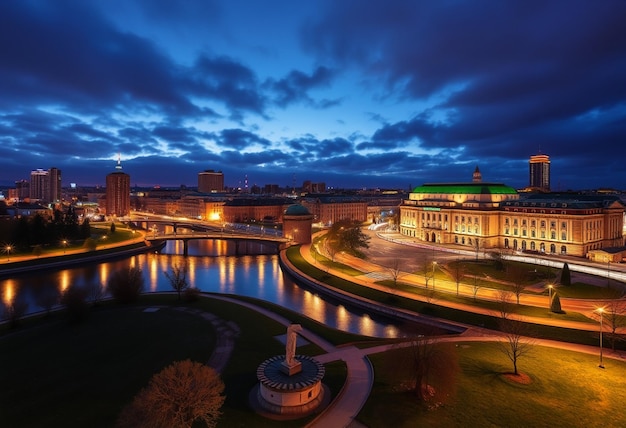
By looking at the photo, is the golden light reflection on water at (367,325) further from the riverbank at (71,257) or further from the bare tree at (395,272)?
the riverbank at (71,257)

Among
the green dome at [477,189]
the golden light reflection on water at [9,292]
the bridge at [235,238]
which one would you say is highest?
the green dome at [477,189]

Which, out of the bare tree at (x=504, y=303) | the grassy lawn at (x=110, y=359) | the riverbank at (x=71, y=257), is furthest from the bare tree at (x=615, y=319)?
the riverbank at (x=71, y=257)

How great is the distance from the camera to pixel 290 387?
22.3 m

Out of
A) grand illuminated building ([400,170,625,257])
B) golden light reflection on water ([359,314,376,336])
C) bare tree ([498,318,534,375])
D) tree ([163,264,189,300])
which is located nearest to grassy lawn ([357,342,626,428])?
bare tree ([498,318,534,375])

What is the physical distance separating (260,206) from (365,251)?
90817 mm

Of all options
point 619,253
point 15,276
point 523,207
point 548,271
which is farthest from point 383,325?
point 15,276

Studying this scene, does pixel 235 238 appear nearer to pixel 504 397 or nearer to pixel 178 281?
pixel 178 281

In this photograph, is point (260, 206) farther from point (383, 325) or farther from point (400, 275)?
point (383, 325)

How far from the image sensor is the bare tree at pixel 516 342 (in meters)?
28.3

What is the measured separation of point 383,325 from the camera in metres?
44.5

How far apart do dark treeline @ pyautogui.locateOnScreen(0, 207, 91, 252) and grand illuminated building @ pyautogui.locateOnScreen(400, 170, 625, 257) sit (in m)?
93.9

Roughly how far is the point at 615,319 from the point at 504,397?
20725 millimetres

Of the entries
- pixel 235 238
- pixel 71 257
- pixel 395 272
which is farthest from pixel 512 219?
pixel 71 257

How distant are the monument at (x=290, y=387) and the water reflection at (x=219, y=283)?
18.9 meters
